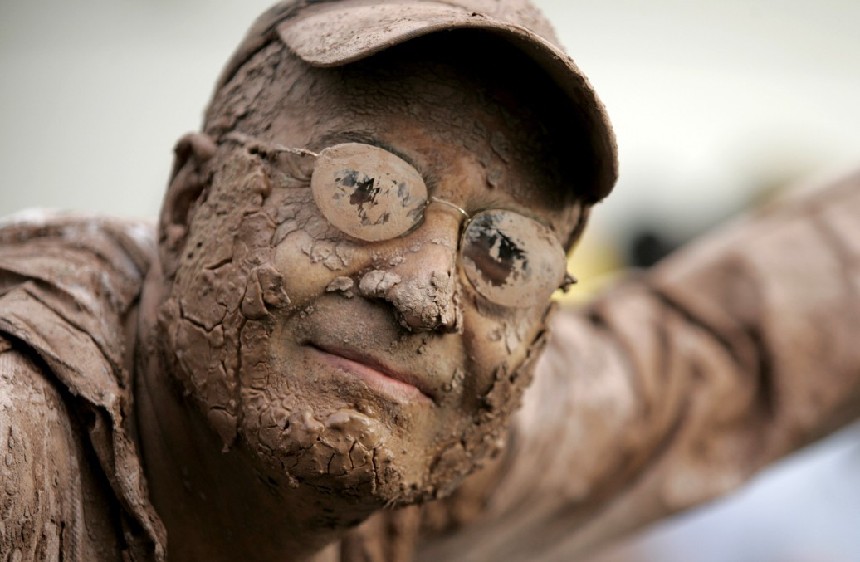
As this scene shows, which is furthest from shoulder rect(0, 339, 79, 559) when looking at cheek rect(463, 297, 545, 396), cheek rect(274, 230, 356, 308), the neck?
A: cheek rect(463, 297, 545, 396)

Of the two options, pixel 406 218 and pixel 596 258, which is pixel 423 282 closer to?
pixel 406 218

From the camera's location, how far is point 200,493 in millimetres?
1108

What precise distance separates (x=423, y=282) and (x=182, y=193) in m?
0.32

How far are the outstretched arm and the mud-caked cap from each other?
2.58ft

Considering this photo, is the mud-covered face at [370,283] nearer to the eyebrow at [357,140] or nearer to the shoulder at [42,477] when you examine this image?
the eyebrow at [357,140]

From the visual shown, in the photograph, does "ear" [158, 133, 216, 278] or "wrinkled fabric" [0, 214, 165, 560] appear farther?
"ear" [158, 133, 216, 278]

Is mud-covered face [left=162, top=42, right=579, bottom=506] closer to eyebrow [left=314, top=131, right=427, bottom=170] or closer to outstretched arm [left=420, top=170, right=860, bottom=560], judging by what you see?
eyebrow [left=314, top=131, right=427, bottom=170]

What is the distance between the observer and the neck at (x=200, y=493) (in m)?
1.07

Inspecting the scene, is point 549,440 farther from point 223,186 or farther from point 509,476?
point 223,186

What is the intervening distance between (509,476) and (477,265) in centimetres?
75

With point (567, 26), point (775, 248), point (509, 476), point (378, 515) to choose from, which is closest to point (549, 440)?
point (509, 476)

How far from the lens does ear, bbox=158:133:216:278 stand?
1.10 m

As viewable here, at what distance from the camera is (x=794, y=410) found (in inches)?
73.0

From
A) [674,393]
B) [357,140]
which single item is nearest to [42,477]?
[357,140]
